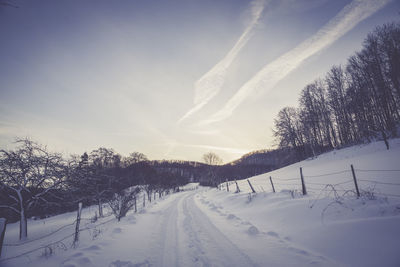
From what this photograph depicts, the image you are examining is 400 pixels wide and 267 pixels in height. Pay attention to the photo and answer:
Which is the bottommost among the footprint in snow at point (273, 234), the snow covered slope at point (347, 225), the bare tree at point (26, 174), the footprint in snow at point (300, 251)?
the footprint in snow at point (273, 234)

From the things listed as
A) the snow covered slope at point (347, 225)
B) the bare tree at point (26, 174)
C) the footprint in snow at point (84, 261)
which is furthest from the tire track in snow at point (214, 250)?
the bare tree at point (26, 174)

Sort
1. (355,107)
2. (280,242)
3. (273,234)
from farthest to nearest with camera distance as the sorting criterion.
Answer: (355,107) < (273,234) < (280,242)

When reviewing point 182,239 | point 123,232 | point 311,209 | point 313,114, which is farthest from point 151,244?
point 313,114

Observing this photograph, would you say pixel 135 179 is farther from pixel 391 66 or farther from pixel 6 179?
pixel 391 66

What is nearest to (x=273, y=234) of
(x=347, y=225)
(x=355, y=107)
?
(x=347, y=225)

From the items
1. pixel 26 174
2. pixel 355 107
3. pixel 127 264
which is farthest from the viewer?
pixel 355 107

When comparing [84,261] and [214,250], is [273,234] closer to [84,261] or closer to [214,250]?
[214,250]

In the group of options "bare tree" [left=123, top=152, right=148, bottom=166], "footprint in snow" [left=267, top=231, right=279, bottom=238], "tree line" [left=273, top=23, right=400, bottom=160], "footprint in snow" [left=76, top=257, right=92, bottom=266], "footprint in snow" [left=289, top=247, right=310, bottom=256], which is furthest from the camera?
"bare tree" [left=123, top=152, right=148, bottom=166]

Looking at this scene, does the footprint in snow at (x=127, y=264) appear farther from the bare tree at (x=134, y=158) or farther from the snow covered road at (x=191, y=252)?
the bare tree at (x=134, y=158)

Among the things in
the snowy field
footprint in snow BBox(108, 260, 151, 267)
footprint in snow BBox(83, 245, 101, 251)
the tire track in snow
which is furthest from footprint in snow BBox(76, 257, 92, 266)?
the tire track in snow

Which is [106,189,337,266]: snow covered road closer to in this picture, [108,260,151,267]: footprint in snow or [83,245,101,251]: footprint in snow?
[108,260,151,267]: footprint in snow

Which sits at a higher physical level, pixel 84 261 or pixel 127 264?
pixel 84 261

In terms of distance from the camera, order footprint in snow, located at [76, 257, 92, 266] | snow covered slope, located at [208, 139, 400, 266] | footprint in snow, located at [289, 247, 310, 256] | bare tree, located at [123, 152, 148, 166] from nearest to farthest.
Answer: snow covered slope, located at [208, 139, 400, 266], footprint in snow, located at [289, 247, 310, 256], footprint in snow, located at [76, 257, 92, 266], bare tree, located at [123, 152, 148, 166]

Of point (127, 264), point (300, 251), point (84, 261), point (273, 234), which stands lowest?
point (273, 234)
